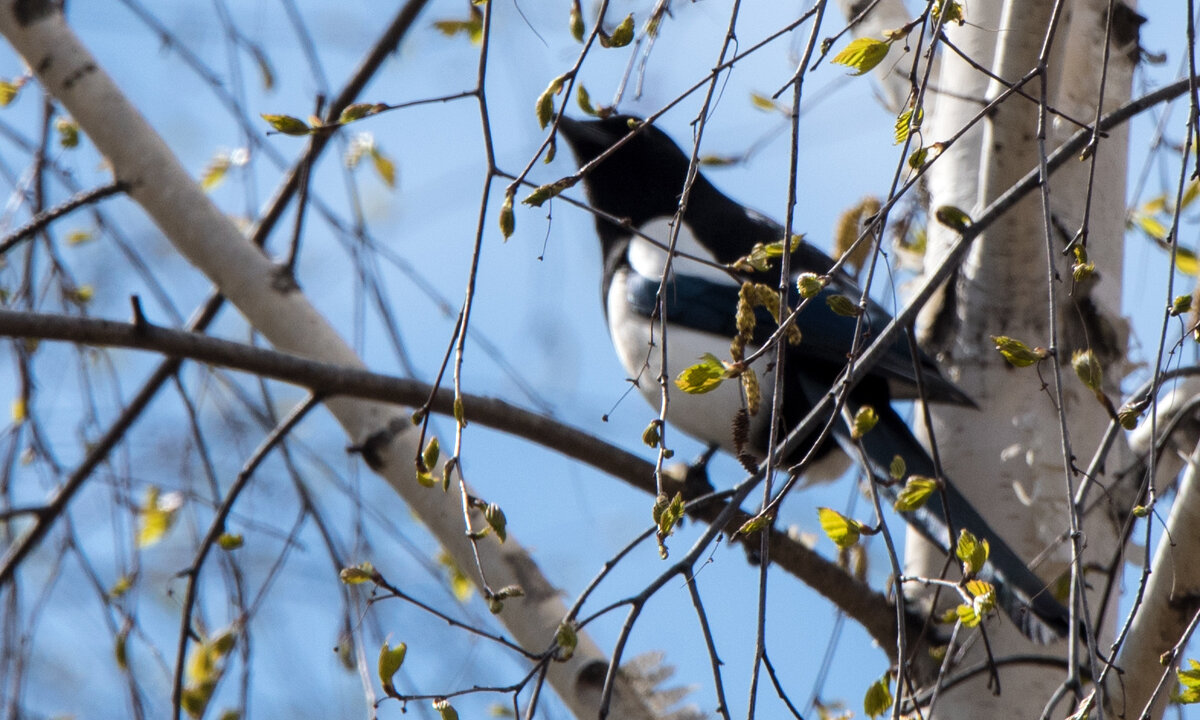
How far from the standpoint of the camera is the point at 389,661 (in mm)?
1295

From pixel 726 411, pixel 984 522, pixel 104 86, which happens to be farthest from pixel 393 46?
pixel 984 522

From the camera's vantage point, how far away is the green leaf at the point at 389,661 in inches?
50.4

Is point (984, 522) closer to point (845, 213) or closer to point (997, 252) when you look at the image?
point (997, 252)

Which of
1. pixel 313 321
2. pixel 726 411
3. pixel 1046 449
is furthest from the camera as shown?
pixel 726 411

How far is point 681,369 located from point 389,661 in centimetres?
166

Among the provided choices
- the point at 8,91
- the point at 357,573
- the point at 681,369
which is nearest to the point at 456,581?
the point at 681,369

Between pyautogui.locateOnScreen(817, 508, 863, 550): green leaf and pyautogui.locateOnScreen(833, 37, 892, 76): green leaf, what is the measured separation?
17.2 inches

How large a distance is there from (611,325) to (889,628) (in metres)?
1.31

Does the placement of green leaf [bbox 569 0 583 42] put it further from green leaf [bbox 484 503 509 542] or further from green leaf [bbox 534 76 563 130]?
green leaf [bbox 484 503 509 542]

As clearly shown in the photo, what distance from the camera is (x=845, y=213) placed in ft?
7.85

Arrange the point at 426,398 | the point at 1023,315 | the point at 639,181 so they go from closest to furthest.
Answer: the point at 426,398 → the point at 1023,315 → the point at 639,181

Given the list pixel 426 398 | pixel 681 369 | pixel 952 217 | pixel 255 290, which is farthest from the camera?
pixel 681 369

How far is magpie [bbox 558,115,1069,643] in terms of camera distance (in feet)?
7.71

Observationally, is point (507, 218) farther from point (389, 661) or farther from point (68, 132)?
point (68, 132)
